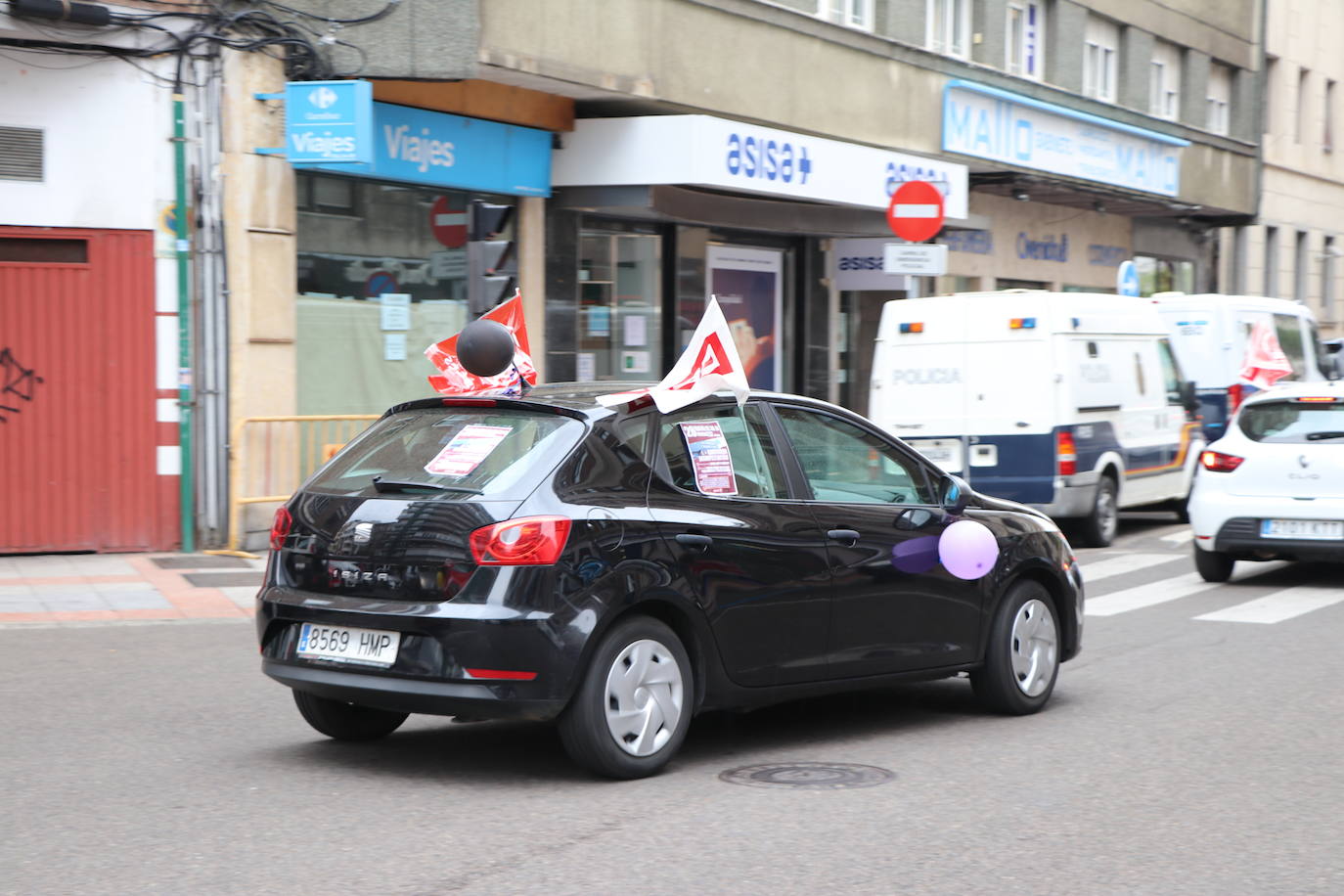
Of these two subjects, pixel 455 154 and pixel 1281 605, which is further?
pixel 455 154

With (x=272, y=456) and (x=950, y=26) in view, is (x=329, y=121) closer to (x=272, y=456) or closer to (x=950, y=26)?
(x=272, y=456)

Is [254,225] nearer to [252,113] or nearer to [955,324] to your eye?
[252,113]

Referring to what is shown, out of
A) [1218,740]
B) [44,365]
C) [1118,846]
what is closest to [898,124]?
[44,365]

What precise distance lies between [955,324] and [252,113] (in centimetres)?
640

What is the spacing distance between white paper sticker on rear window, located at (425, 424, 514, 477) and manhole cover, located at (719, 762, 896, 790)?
1.50 meters

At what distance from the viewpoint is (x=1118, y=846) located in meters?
5.41

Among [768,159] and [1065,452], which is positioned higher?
[768,159]

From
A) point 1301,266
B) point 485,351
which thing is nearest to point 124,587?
point 485,351

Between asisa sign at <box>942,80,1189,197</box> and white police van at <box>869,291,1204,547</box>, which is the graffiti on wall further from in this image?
asisa sign at <box>942,80,1189,197</box>

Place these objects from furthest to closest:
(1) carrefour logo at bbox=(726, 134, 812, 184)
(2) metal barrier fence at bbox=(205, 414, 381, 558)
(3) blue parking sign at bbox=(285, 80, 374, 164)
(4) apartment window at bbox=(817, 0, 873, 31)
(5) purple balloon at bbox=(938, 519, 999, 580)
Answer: (4) apartment window at bbox=(817, 0, 873, 31), (1) carrefour logo at bbox=(726, 134, 812, 184), (2) metal barrier fence at bbox=(205, 414, 381, 558), (3) blue parking sign at bbox=(285, 80, 374, 164), (5) purple balloon at bbox=(938, 519, 999, 580)

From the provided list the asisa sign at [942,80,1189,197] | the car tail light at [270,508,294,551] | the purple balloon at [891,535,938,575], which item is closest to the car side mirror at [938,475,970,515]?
the purple balloon at [891,535,938,575]

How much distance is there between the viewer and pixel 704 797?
6.07 meters

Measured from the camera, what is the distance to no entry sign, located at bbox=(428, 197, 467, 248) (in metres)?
16.5

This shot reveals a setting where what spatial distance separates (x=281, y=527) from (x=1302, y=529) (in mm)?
8505
